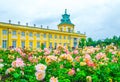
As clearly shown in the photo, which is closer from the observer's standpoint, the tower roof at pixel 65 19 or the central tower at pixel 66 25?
the central tower at pixel 66 25

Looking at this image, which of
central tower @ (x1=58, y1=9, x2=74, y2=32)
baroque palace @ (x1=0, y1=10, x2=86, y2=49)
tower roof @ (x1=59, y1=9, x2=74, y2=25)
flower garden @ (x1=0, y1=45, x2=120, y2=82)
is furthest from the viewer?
tower roof @ (x1=59, y1=9, x2=74, y2=25)

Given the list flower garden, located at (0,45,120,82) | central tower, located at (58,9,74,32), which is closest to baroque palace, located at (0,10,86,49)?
central tower, located at (58,9,74,32)

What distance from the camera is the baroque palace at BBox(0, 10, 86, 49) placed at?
160ft

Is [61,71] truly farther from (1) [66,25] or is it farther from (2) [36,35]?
(1) [66,25]

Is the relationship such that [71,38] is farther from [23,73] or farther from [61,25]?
[23,73]

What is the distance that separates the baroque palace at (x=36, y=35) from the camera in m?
48.8

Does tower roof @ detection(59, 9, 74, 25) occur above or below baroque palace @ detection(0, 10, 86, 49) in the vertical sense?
above

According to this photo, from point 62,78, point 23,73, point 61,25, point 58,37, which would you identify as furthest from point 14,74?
point 61,25

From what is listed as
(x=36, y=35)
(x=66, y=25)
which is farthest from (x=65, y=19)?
(x=36, y=35)

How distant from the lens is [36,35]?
2165 inches

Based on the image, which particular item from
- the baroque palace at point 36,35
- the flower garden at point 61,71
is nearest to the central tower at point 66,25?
the baroque palace at point 36,35

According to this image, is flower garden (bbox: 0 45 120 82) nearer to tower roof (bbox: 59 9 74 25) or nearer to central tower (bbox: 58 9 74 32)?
central tower (bbox: 58 9 74 32)

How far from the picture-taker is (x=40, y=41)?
56469 mm

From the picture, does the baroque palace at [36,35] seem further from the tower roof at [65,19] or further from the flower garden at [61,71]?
the flower garden at [61,71]
